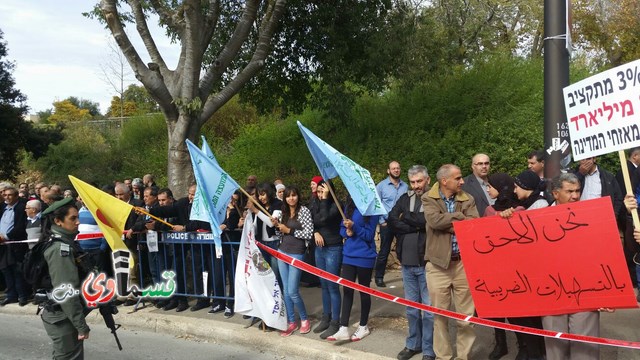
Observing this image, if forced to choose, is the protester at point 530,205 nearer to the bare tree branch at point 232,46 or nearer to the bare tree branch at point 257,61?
the bare tree branch at point 257,61

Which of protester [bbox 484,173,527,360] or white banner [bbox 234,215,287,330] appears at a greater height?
protester [bbox 484,173,527,360]

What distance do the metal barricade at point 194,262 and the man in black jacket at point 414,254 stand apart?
105 inches

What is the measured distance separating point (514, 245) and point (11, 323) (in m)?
7.32

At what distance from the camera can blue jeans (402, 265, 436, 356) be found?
556cm

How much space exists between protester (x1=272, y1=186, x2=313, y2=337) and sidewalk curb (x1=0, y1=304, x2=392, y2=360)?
226 mm

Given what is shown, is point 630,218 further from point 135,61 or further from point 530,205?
point 135,61

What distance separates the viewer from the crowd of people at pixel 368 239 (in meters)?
5.12

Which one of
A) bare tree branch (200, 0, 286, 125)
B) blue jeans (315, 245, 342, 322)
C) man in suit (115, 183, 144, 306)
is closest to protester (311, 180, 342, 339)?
blue jeans (315, 245, 342, 322)

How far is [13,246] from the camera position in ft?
30.4

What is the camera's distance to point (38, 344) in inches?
283

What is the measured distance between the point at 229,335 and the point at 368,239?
2.20 m

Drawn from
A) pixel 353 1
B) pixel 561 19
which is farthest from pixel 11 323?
pixel 353 1

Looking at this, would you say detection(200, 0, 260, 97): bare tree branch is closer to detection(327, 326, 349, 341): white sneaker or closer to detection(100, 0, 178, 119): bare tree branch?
detection(100, 0, 178, 119): bare tree branch

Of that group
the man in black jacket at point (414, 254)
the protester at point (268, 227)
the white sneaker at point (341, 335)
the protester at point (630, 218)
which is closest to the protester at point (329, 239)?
the white sneaker at point (341, 335)
